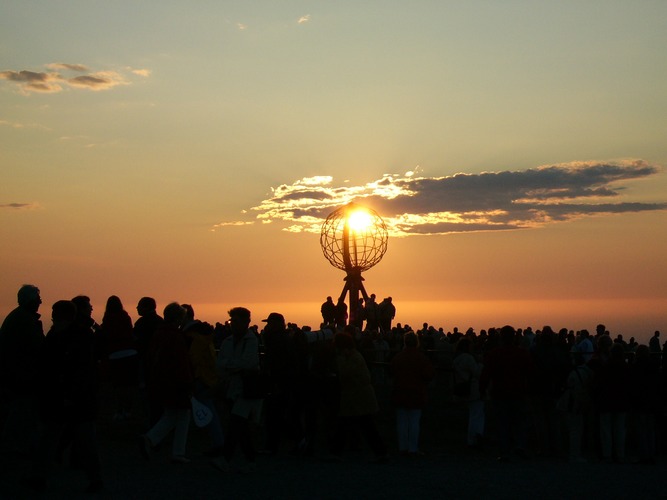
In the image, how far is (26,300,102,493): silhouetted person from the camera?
38.4 feet

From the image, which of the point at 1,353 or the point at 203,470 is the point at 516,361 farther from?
the point at 1,353

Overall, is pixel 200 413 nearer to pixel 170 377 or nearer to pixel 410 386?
pixel 170 377

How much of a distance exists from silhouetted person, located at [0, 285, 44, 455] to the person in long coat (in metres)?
6.34

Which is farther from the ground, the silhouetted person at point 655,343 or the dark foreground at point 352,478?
the silhouetted person at point 655,343

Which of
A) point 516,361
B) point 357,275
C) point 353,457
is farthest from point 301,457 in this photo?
point 357,275

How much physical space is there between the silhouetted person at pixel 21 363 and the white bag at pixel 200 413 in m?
2.20

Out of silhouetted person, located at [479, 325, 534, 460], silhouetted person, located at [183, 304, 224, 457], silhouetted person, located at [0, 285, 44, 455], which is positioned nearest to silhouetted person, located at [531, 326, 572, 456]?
silhouetted person, located at [479, 325, 534, 460]

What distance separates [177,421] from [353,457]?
392cm

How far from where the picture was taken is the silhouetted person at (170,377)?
46.7 feet

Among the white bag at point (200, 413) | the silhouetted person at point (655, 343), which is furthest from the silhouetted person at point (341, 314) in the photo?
the white bag at point (200, 413)

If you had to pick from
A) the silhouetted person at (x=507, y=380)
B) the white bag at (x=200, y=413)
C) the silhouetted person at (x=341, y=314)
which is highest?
the silhouetted person at (x=341, y=314)

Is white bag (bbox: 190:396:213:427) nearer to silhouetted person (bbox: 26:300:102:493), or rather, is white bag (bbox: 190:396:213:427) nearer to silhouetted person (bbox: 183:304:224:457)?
silhouetted person (bbox: 183:304:224:457)

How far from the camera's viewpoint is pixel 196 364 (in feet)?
50.4

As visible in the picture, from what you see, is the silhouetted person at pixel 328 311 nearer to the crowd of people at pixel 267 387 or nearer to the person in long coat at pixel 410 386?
the crowd of people at pixel 267 387
